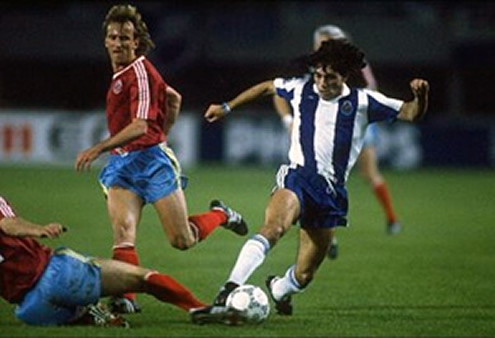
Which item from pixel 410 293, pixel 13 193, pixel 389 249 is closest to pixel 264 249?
pixel 410 293

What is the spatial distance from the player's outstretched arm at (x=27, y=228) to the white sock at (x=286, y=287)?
2.07 meters

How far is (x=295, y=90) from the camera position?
813cm

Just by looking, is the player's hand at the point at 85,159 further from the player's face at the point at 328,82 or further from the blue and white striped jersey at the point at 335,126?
the player's face at the point at 328,82

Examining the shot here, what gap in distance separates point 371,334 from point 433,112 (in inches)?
1014

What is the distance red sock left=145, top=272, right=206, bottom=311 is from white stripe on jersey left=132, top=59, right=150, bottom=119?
115 centimetres

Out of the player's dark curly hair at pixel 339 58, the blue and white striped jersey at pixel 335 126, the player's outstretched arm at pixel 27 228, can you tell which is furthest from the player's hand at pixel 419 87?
the player's outstretched arm at pixel 27 228

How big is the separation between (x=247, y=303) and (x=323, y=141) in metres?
1.43

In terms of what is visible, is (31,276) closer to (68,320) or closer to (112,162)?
(68,320)

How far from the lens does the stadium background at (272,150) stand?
27.3ft

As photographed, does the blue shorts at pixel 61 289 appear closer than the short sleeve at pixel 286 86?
Yes

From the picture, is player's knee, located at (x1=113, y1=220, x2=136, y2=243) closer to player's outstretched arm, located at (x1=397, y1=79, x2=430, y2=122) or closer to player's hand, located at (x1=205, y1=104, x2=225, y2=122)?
player's hand, located at (x1=205, y1=104, x2=225, y2=122)

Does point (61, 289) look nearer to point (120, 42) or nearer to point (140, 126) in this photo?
point (140, 126)

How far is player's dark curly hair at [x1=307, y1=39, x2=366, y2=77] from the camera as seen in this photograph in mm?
7816

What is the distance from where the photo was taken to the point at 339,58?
7.82 meters
